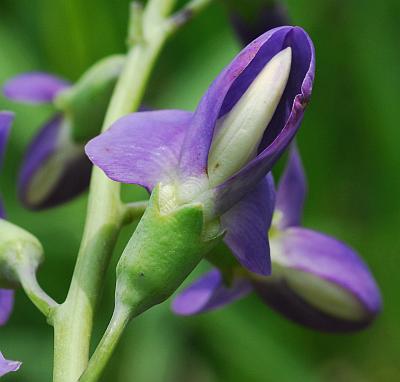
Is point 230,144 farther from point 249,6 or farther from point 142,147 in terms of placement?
point 249,6

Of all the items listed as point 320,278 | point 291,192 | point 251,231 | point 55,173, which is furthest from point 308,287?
point 55,173

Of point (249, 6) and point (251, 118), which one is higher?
point (251, 118)

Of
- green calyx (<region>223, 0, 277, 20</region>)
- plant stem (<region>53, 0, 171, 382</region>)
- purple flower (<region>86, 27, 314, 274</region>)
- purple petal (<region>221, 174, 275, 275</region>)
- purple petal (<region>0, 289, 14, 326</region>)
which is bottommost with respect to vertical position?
purple petal (<region>0, 289, 14, 326</region>)

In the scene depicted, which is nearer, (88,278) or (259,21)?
(88,278)

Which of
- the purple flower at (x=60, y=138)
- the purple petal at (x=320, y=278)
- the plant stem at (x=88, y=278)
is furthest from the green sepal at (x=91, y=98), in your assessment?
the purple petal at (x=320, y=278)

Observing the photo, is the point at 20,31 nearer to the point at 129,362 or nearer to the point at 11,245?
the point at 129,362

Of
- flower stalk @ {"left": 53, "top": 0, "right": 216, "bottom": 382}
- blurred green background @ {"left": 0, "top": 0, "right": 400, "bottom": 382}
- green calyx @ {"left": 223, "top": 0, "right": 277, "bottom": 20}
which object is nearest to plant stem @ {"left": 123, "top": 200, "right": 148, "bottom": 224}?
flower stalk @ {"left": 53, "top": 0, "right": 216, "bottom": 382}

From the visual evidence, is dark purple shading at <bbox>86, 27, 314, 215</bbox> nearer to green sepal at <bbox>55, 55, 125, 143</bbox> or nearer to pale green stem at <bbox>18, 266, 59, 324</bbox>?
pale green stem at <bbox>18, 266, 59, 324</bbox>
